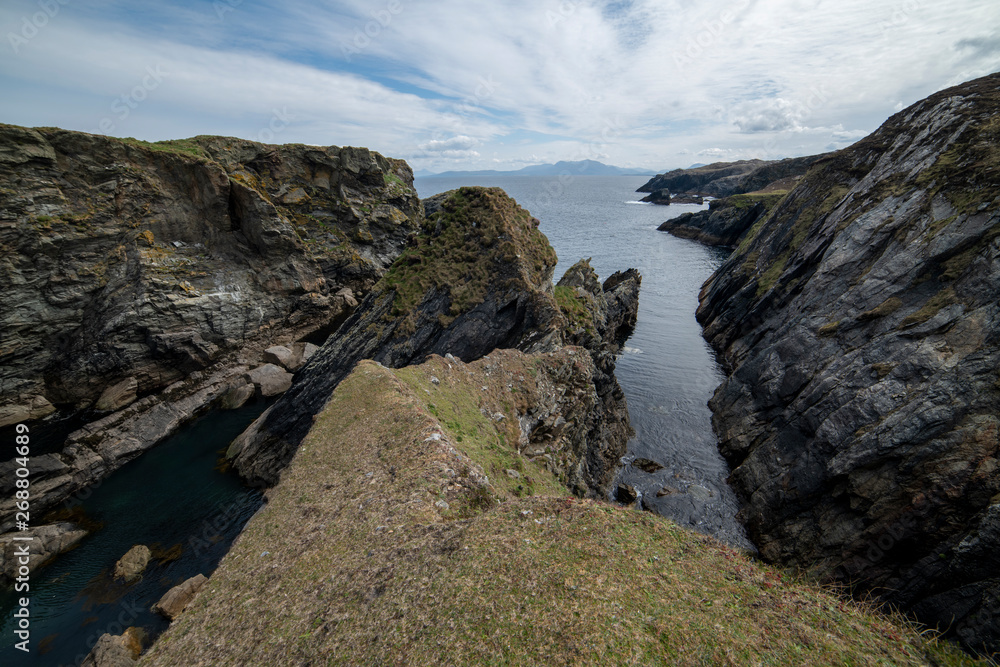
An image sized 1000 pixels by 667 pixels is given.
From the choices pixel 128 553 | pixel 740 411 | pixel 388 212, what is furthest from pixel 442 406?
pixel 388 212

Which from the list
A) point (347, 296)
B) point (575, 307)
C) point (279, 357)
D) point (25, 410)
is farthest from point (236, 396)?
point (575, 307)

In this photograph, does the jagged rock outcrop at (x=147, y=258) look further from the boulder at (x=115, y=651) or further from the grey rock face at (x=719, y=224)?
the grey rock face at (x=719, y=224)

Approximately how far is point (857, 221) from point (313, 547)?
49.7 meters

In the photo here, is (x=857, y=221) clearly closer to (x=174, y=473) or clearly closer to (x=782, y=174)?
(x=174, y=473)

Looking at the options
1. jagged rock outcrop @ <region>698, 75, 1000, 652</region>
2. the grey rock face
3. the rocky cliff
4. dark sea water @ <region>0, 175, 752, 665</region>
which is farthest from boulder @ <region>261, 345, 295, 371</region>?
the grey rock face

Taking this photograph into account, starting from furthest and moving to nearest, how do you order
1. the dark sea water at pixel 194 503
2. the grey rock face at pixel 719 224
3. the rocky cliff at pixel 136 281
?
the grey rock face at pixel 719 224 → the rocky cliff at pixel 136 281 → the dark sea water at pixel 194 503

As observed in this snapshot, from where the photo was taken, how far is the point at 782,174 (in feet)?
467

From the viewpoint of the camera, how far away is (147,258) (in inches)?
1635

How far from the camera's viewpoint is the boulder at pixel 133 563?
24.2m

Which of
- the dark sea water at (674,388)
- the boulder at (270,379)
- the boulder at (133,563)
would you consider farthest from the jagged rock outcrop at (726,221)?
the boulder at (133,563)

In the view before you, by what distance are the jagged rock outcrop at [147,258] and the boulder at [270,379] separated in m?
5.06

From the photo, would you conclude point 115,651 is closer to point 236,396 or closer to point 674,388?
point 236,396

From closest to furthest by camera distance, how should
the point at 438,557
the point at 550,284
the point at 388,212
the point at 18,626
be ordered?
the point at 438,557 < the point at 18,626 < the point at 550,284 < the point at 388,212

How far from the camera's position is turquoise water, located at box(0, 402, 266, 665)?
2153 centimetres
